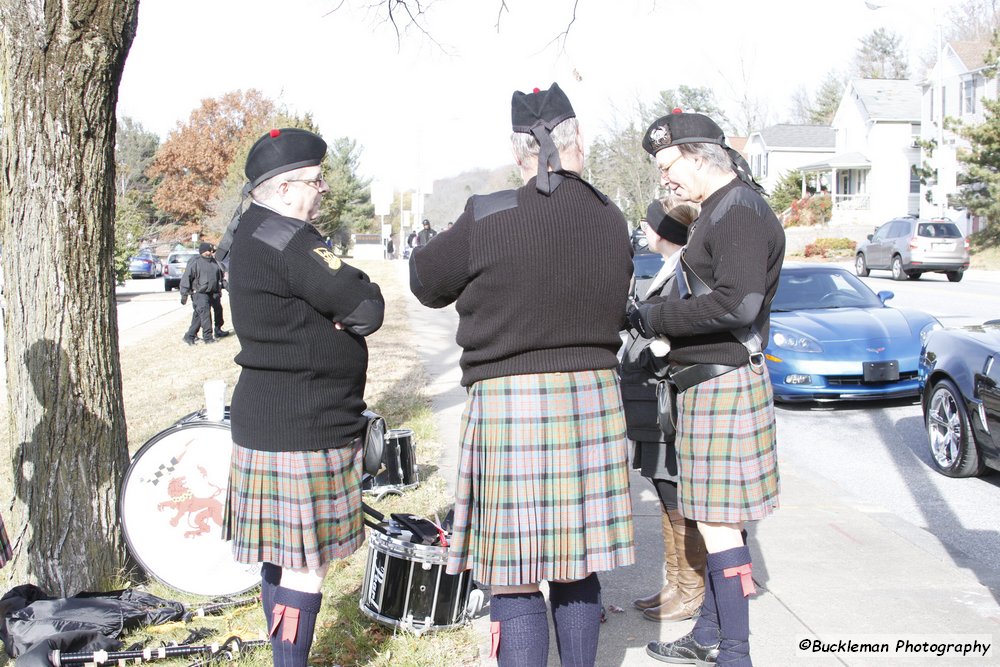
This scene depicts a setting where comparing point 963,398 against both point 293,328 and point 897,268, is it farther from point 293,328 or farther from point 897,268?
point 897,268

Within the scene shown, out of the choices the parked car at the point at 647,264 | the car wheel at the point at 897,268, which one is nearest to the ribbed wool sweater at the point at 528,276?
the parked car at the point at 647,264

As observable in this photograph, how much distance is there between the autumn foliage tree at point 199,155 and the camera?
6038 cm

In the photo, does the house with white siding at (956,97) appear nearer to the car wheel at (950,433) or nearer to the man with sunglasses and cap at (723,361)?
the car wheel at (950,433)

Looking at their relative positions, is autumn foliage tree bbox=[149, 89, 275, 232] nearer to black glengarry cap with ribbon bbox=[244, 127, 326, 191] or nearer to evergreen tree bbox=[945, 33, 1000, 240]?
evergreen tree bbox=[945, 33, 1000, 240]

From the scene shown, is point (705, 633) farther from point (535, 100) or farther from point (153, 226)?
point (153, 226)

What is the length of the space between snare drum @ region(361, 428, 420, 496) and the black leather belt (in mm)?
2873

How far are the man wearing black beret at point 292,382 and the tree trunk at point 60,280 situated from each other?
1.57 m

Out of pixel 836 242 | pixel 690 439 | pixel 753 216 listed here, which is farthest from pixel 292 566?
pixel 836 242

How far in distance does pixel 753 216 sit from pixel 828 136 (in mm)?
61121

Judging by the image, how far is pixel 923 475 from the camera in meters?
6.41

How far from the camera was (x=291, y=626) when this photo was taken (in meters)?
2.85

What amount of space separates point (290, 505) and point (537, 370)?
0.91 meters

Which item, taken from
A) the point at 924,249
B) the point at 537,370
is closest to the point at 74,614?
the point at 537,370

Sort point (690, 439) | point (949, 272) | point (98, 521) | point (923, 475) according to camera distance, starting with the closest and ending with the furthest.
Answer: point (690, 439) < point (98, 521) < point (923, 475) < point (949, 272)
